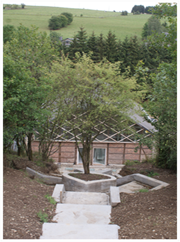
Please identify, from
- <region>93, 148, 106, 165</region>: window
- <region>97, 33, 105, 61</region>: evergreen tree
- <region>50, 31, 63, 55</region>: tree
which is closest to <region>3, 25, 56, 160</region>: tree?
<region>50, 31, 63, 55</region>: tree

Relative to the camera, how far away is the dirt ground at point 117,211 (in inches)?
163

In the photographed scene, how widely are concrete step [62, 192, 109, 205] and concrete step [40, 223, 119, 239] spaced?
2780 mm

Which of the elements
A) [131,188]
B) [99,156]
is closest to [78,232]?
[131,188]

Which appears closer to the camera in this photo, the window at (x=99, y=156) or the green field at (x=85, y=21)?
the window at (x=99, y=156)

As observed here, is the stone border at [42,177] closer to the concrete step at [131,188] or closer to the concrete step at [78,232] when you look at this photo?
the concrete step at [131,188]

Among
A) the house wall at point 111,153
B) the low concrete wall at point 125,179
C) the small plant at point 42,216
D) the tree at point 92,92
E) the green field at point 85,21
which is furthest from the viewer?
the green field at point 85,21

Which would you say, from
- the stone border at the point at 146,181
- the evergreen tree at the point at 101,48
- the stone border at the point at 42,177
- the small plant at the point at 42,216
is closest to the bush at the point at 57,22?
the evergreen tree at the point at 101,48

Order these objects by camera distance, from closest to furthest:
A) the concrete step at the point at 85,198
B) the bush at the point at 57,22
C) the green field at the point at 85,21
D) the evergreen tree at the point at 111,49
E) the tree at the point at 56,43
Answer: the concrete step at the point at 85,198
the tree at the point at 56,43
the evergreen tree at the point at 111,49
the bush at the point at 57,22
the green field at the point at 85,21

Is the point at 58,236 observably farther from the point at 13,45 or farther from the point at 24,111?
the point at 13,45

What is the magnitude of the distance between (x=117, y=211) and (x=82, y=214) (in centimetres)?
104

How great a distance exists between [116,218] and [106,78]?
6.01 m

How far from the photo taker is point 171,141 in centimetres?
617

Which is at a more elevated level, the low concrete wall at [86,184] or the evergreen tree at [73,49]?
the evergreen tree at [73,49]

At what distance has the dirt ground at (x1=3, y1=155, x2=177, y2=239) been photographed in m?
4.14
